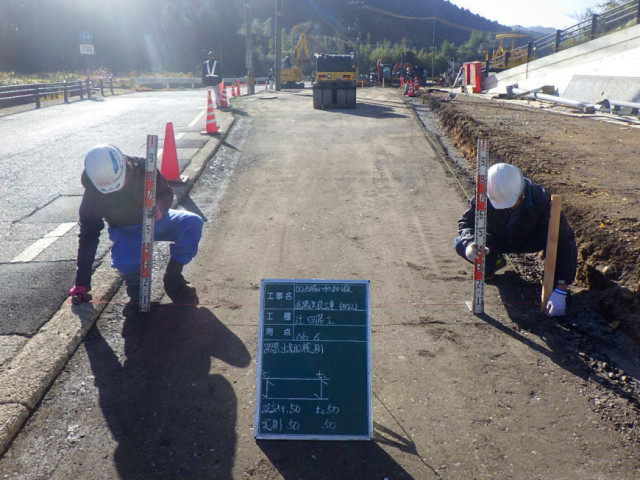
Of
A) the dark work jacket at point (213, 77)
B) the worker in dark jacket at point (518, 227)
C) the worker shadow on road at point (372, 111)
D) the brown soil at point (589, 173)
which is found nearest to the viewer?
the worker in dark jacket at point (518, 227)

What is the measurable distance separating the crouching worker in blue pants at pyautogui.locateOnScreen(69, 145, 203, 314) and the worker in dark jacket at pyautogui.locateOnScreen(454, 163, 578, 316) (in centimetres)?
247

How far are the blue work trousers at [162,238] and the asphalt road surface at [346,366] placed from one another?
0.41 m

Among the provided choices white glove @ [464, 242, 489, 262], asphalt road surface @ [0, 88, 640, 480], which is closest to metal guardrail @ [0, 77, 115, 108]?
asphalt road surface @ [0, 88, 640, 480]

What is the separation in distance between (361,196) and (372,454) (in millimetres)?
5840

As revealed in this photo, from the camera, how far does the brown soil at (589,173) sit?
208 inches

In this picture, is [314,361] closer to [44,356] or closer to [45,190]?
[44,356]

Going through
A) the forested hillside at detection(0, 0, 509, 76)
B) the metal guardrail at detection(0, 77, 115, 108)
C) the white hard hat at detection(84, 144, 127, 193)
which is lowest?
the white hard hat at detection(84, 144, 127, 193)

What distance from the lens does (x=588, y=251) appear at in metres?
5.94

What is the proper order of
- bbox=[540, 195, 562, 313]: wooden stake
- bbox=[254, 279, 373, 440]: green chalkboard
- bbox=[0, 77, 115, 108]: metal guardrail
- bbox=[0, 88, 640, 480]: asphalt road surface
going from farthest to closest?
bbox=[0, 77, 115, 108]: metal guardrail < bbox=[540, 195, 562, 313]: wooden stake < bbox=[254, 279, 373, 440]: green chalkboard < bbox=[0, 88, 640, 480]: asphalt road surface

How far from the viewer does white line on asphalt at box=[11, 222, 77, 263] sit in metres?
6.11

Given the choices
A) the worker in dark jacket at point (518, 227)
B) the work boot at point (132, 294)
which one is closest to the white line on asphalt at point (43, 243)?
the work boot at point (132, 294)

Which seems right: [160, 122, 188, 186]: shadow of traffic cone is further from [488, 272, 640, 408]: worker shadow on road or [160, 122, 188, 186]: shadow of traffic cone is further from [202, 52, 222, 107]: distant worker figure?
[202, 52, 222, 107]: distant worker figure

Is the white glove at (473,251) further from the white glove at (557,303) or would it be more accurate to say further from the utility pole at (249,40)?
the utility pole at (249,40)

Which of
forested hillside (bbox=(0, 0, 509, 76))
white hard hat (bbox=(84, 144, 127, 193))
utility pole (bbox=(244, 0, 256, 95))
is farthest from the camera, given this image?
forested hillside (bbox=(0, 0, 509, 76))
